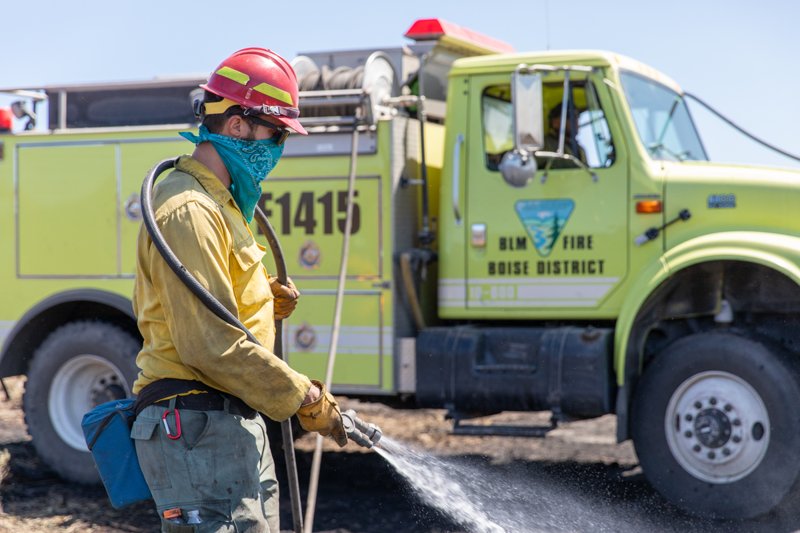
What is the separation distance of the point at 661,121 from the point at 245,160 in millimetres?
4689

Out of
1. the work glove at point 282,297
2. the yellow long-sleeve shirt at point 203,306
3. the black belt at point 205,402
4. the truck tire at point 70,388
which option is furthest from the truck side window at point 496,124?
the black belt at point 205,402

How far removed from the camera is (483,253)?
743 cm

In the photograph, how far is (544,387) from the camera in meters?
7.08

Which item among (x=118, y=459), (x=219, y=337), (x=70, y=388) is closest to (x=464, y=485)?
(x=118, y=459)

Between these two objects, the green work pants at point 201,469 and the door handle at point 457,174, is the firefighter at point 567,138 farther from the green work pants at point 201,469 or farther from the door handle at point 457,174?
the green work pants at point 201,469

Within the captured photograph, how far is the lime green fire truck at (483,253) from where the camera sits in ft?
22.4

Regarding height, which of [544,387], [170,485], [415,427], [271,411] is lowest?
[415,427]

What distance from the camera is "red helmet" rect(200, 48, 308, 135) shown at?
3.55 meters

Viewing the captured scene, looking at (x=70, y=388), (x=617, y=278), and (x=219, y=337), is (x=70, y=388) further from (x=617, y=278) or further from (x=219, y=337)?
(x=219, y=337)

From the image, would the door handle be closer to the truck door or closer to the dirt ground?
the truck door

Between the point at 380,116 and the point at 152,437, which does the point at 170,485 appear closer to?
the point at 152,437

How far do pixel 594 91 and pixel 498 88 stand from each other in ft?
2.21

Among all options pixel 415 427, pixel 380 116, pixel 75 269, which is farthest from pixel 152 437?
pixel 415 427

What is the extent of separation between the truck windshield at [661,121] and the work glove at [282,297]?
3664 mm
